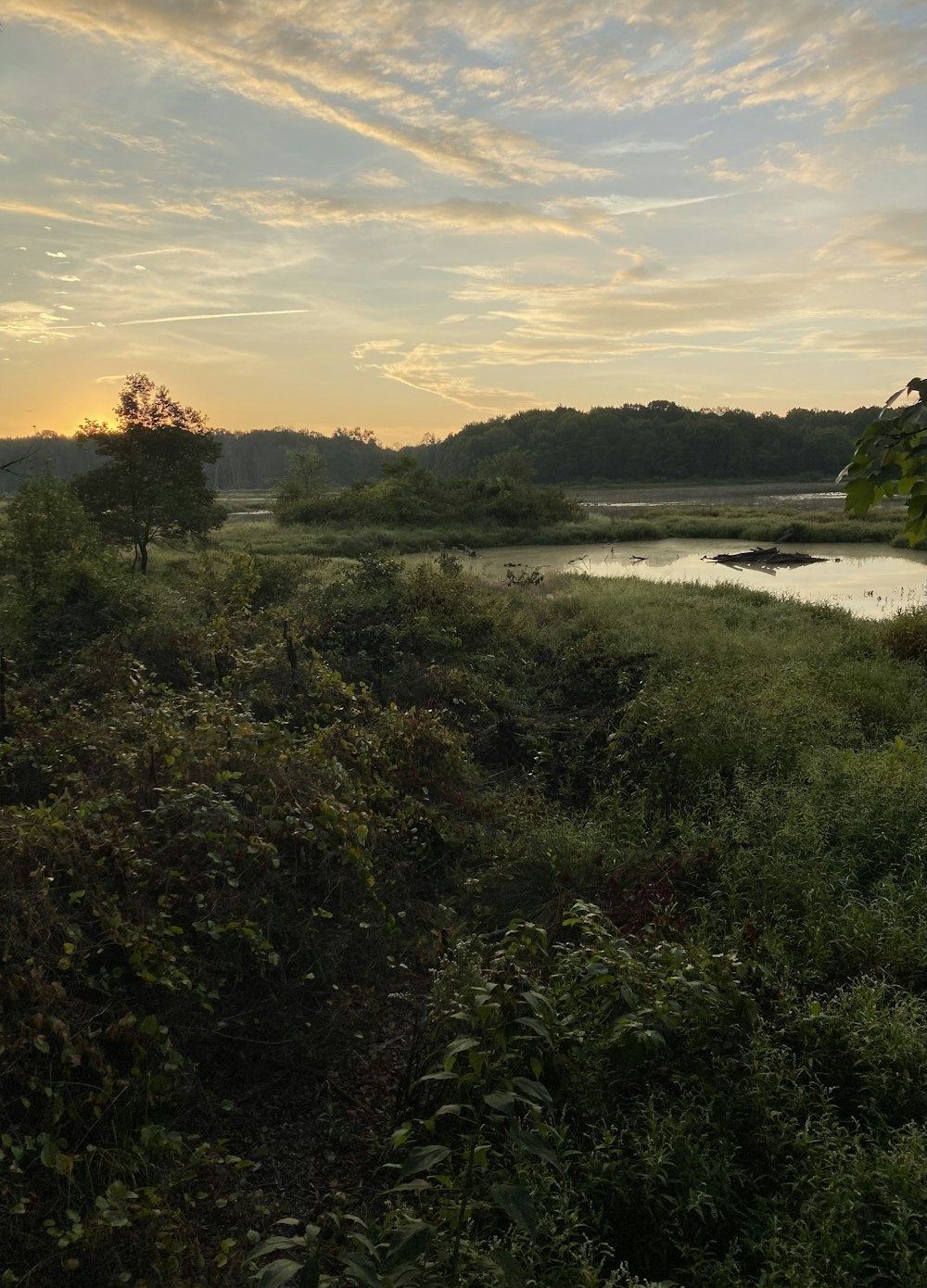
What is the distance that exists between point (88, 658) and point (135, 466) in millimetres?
11866

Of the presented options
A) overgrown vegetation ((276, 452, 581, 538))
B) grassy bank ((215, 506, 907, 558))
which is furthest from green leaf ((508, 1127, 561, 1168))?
overgrown vegetation ((276, 452, 581, 538))

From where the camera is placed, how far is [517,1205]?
262cm

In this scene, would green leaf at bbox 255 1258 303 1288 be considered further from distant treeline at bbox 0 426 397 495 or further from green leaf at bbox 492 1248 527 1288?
distant treeline at bbox 0 426 397 495

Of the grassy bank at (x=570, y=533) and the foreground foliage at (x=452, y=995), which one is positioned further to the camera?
the grassy bank at (x=570, y=533)

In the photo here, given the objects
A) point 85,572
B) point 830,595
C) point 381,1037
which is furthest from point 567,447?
point 381,1037

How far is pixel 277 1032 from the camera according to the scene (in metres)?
4.92

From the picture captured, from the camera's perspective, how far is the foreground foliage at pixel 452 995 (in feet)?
10.9

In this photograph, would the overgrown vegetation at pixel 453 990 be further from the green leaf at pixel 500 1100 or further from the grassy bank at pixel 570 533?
the grassy bank at pixel 570 533

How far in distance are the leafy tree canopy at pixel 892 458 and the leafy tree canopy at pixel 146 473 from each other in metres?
19.9

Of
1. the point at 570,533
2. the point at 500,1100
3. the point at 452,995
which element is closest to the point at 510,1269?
the point at 500,1100

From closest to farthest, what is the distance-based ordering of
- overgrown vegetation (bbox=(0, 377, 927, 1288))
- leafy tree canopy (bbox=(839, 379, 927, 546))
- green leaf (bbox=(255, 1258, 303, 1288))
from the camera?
leafy tree canopy (bbox=(839, 379, 927, 546)) → green leaf (bbox=(255, 1258, 303, 1288)) → overgrown vegetation (bbox=(0, 377, 927, 1288))

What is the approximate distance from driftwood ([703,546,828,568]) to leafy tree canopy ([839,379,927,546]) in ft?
91.2

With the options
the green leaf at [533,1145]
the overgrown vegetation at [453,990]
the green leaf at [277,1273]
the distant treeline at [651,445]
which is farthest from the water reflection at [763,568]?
the distant treeline at [651,445]

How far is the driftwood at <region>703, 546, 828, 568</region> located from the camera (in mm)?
28703
